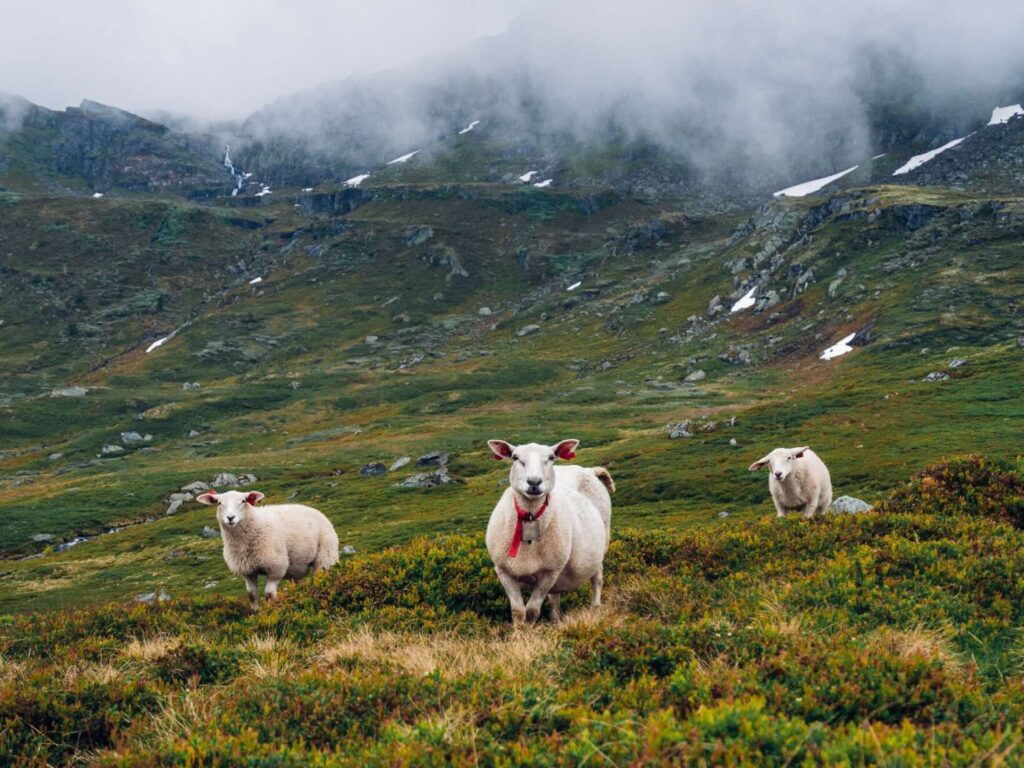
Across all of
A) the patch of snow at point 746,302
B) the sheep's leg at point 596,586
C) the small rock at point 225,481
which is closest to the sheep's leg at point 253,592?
the sheep's leg at point 596,586

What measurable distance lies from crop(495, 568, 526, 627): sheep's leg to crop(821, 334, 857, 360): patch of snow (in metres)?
105

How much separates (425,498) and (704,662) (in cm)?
5269

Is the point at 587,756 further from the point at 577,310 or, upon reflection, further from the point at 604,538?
the point at 577,310

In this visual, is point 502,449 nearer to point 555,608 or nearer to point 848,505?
point 555,608

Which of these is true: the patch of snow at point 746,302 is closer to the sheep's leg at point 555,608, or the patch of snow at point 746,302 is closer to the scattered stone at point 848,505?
the scattered stone at point 848,505

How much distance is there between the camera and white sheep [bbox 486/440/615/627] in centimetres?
1097

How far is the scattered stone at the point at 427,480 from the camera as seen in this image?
209ft

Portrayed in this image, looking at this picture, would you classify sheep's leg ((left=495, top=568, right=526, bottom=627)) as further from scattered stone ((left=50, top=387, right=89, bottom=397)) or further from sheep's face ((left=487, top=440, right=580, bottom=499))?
scattered stone ((left=50, top=387, right=89, bottom=397))

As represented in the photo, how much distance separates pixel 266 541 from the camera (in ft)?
58.4

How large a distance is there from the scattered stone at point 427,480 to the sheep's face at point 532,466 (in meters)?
52.5

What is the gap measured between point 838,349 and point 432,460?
230 ft

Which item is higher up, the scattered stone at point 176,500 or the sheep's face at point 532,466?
the sheep's face at point 532,466

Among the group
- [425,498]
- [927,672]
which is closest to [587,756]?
[927,672]

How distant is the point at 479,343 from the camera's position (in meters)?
179
